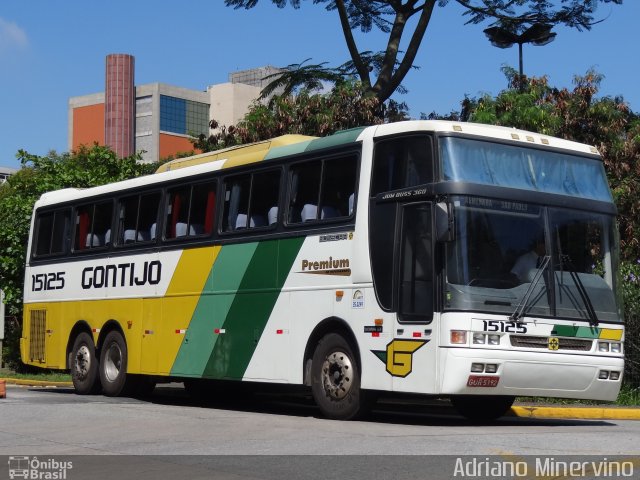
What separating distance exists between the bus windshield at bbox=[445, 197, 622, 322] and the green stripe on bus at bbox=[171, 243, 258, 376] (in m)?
4.14

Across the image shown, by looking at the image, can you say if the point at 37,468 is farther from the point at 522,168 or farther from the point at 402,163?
the point at 522,168

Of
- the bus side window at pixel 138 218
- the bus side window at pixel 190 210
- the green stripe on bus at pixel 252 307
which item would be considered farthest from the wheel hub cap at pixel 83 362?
the green stripe on bus at pixel 252 307

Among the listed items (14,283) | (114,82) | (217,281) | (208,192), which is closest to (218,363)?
(217,281)

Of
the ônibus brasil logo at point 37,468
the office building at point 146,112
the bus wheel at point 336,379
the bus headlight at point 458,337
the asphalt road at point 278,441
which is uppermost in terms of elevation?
the office building at point 146,112

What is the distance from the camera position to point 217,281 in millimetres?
17703

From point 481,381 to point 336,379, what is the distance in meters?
2.25

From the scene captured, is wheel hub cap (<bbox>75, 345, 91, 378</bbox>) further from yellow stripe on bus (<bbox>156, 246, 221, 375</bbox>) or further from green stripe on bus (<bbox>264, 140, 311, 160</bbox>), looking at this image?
green stripe on bus (<bbox>264, 140, 311, 160</bbox>)

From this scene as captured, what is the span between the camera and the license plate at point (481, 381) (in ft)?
44.0

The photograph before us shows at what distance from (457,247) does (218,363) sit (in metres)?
5.43

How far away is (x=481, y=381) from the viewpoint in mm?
13461

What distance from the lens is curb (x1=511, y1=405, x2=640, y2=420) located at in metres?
16.8

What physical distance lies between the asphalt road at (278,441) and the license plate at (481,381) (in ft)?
1.67

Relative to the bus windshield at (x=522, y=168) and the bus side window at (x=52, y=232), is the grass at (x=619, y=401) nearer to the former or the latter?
the bus windshield at (x=522, y=168)

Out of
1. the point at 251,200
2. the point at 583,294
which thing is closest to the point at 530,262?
the point at 583,294
